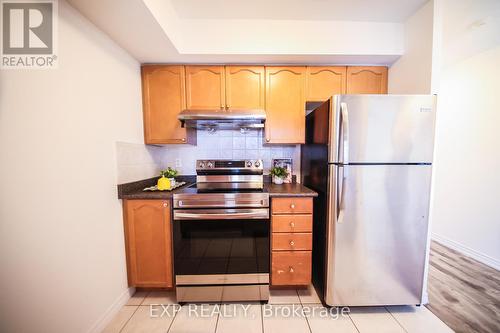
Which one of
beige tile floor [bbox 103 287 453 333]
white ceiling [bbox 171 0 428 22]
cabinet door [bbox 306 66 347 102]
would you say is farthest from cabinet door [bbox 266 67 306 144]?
beige tile floor [bbox 103 287 453 333]

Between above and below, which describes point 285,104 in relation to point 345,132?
above

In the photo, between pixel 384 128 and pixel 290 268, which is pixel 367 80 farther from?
pixel 290 268

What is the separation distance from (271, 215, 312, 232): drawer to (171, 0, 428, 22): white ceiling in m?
1.79

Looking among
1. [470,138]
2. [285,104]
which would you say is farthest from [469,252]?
[285,104]

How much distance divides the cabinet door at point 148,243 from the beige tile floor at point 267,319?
205 mm

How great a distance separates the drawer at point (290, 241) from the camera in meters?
1.50

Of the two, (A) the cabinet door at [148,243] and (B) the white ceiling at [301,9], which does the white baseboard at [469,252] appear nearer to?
(B) the white ceiling at [301,9]

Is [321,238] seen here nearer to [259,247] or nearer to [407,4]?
[259,247]

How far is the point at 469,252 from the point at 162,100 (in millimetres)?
4057

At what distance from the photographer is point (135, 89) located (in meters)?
1.70

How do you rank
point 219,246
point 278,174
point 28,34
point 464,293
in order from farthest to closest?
point 278,174
point 464,293
point 219,246
point 28,34

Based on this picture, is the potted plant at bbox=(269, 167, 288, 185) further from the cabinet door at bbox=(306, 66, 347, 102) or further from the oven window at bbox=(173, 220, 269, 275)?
the cabinet door at bbox=(306, 66, 347, 102)

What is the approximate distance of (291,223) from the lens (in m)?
1.50

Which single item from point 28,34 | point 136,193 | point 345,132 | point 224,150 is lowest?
point 136,193
